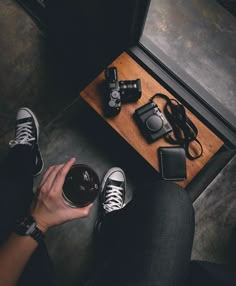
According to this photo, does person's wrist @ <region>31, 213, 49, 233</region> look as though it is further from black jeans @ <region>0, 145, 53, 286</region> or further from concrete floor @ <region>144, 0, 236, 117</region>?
concrete floor @ <region>144, 0, 236, 117</region>

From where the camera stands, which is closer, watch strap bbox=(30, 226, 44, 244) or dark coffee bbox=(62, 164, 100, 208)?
dark coffee bbox=(62, 164, 100, 208)

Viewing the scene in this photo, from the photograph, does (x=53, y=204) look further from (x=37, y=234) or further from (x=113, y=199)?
(x=113, y=199)

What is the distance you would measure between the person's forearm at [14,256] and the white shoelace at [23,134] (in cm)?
63

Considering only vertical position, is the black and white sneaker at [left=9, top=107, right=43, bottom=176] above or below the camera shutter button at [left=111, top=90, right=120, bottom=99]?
above

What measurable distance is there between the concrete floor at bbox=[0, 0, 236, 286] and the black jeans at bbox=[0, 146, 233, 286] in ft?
1.27

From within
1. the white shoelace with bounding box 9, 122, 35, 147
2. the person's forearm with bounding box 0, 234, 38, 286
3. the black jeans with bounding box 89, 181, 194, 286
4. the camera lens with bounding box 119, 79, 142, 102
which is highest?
the white shoelace with bounding box 9, 122, 35, 147

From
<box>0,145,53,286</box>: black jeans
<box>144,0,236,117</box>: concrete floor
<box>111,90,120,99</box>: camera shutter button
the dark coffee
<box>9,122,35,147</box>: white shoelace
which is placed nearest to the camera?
the dark coffee

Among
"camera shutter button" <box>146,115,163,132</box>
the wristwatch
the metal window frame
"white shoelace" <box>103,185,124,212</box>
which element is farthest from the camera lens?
the wristwatch

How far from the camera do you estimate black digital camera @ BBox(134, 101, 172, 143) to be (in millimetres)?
A: 1673

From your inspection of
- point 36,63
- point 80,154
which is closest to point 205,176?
point 80,154

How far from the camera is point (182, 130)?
1.72 metres

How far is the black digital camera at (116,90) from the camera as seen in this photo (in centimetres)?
164

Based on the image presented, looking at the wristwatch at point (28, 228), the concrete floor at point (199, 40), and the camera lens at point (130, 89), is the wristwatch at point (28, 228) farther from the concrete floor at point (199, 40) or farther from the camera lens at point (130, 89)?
the concrete floor at point (199, 40)

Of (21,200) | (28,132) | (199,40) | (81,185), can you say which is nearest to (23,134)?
(28,132)
